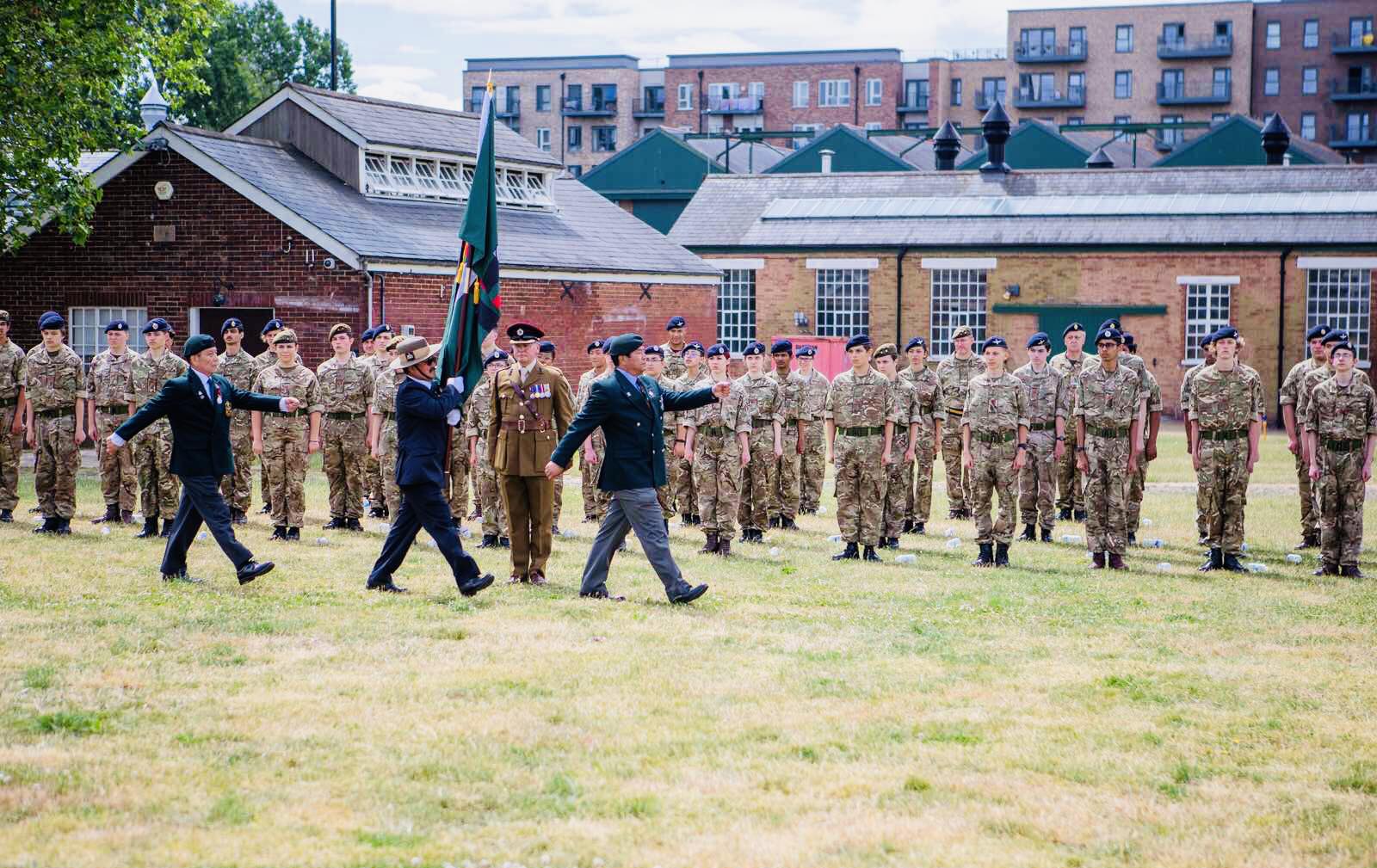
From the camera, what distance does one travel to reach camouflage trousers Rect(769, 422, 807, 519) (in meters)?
16.8

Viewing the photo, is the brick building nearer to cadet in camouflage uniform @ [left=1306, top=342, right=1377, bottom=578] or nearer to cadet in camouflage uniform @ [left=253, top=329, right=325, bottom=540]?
cadet in camouflage uniform @ [left=253, top=329, right=325, bottom=540]

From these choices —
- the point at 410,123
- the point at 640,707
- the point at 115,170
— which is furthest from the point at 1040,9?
the point at 640,707

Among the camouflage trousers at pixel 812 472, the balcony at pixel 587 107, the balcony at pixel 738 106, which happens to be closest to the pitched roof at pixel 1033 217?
the camouflage trousers at pixel 812 472

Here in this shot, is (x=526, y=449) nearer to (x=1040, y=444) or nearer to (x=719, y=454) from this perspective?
(x=719, y=454)

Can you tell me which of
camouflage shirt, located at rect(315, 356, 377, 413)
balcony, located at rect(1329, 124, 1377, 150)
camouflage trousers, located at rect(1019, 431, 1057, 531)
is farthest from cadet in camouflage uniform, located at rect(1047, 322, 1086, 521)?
balcony, located at rect(1329, 124, 1377, 150)

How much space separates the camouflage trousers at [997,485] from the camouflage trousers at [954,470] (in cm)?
327

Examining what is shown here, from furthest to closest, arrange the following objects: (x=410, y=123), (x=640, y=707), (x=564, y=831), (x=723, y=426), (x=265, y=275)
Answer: (x=410, y=123) < (x=265, y=275) < (x=723, y=426) < (x=640, y=707) < (x=564, y=831)

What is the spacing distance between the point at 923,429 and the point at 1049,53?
78.7 m

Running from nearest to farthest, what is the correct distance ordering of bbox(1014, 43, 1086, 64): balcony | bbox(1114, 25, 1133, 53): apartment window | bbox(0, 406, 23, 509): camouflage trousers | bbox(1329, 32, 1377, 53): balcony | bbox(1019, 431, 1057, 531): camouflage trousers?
bbox(1019, 431, 1057, 531): camouflage trousers → bbox(0, 406, 23, 509): camouflage trousers → bbox(1329, 32, 1377, 53): balcony → bbox(1114, 25, 1133, 53): apartment window → bbox(1014, 43, 1086, 64): balcony

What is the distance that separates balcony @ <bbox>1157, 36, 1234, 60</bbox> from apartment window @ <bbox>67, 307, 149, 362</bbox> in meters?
73.5

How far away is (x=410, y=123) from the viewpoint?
31547mm

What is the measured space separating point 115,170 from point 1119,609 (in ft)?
69.9

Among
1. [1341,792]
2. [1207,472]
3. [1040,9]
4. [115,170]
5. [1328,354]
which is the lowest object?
[1341,792]

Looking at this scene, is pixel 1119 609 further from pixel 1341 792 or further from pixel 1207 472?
pixel 1341 792
